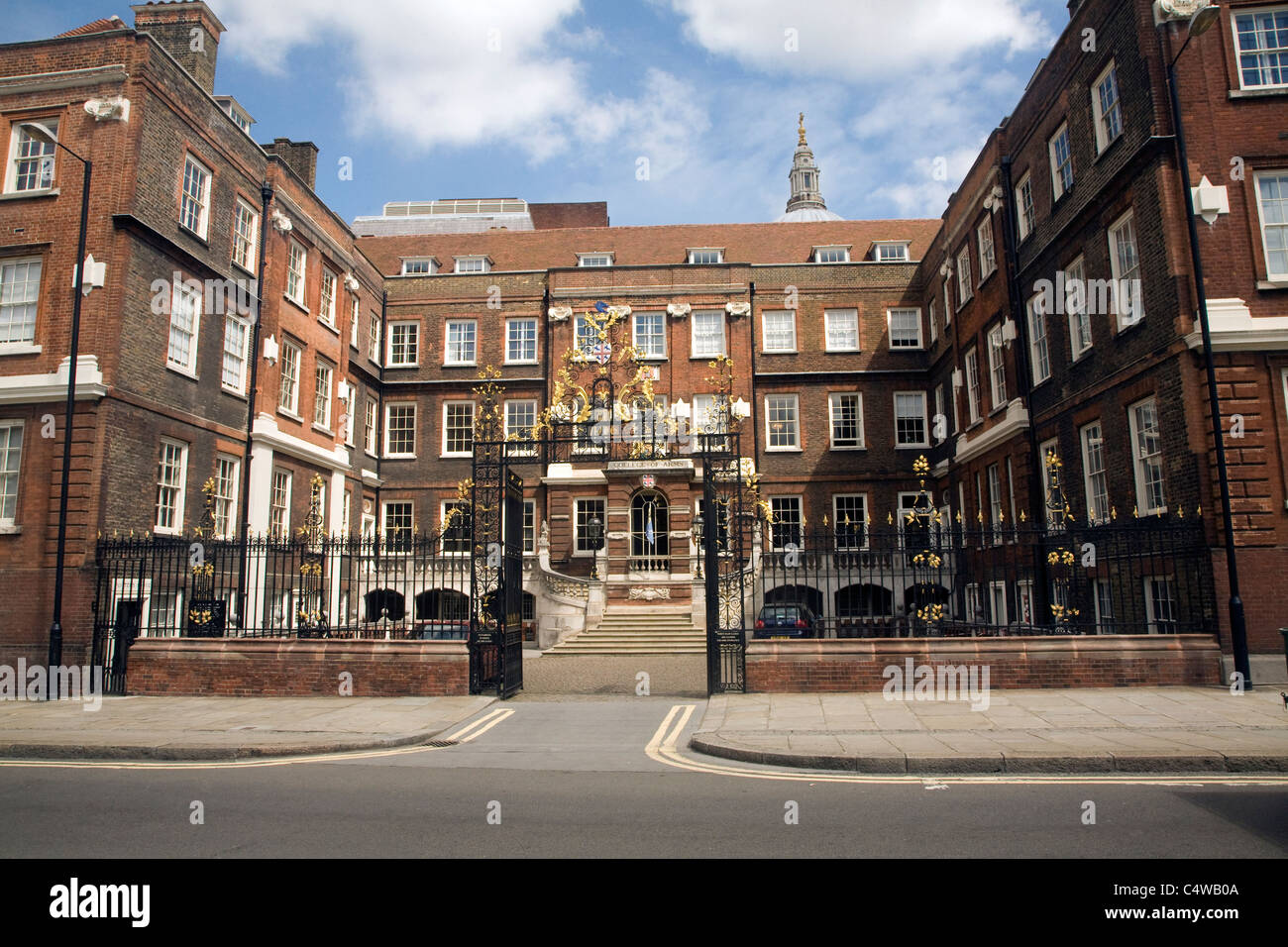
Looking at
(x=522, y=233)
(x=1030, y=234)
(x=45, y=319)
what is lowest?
(x=45, y=319)

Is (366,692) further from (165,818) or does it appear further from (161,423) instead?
(161,423)

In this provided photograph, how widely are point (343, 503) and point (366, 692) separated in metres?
17.1

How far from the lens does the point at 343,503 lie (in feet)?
100

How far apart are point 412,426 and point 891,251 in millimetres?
22145

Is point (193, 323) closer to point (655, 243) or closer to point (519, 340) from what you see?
point (519, 340)

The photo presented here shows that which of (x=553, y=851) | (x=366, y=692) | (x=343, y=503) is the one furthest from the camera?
(x=343, y=503)

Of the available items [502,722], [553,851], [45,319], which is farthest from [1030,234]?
[45,319]

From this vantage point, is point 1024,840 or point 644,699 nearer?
point 1024,840

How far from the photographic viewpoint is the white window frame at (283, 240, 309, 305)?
2670 cm

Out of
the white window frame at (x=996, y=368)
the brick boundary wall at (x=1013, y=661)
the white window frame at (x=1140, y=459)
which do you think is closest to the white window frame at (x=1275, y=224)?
the white window frame at (x=1140, y=459)

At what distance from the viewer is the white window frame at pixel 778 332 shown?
35434 millimetres

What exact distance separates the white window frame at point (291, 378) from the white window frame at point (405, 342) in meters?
8.13

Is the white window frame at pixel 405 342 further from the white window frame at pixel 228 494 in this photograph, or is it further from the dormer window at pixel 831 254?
the dormer window at pixel 831 254
